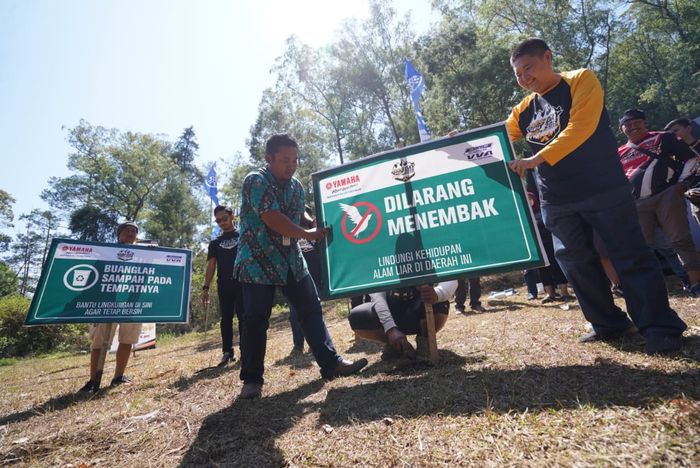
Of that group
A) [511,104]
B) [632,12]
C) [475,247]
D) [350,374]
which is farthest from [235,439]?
[632,12]

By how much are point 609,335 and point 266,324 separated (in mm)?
2800

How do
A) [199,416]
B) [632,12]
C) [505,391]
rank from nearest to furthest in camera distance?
[505,391], [199,416], [632,12]

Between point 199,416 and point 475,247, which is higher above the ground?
point 475,247

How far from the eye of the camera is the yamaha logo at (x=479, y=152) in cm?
279

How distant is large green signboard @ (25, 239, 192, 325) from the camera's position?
4.00m

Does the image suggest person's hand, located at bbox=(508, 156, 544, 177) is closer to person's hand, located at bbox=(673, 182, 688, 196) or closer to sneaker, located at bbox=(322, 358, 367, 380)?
sneaker, located at bbox=(322, 358, 367, 380)

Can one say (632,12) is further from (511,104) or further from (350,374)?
(350,374)

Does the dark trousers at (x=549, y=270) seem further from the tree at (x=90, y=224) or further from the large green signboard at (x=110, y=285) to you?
the tree at (x=90, y=224)

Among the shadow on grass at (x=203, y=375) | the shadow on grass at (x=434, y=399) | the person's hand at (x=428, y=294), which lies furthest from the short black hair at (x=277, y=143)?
the shadow on grass at (x=203, y=375)

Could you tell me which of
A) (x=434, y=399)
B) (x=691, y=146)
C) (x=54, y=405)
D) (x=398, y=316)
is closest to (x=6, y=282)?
(x=54, y=405)

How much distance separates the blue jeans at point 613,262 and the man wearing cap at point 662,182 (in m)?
1.95

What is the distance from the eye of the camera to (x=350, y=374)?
2936 mm

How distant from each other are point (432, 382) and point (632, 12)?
34.3 metres

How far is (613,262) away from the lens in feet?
7.75
